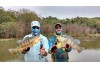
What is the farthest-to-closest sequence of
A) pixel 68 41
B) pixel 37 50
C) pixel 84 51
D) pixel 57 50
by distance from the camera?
pixel 84 51, pixel 68 41, pixel 57 50, pixel 37 50

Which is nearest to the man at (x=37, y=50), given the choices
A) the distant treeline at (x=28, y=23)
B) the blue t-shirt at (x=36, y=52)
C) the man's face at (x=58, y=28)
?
the blue t-shirt at (x=36, y=52)

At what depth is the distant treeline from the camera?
6.16m

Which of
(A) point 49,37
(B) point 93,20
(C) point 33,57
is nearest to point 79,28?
(B) point 93,20

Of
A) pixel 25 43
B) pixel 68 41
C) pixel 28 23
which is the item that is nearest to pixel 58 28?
pixel 68 41

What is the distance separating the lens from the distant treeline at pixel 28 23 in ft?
20.2

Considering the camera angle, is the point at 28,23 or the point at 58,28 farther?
the point at 28,23

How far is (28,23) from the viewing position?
20.0 ft

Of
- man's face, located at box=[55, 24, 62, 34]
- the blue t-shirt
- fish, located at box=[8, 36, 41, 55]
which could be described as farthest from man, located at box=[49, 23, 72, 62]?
fish, located at box=[8, 36, 41, 55]

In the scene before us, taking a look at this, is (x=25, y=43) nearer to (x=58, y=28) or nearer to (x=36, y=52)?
(x=36, y=52)
